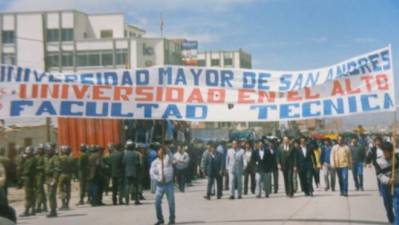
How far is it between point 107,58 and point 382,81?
81583 millimetres

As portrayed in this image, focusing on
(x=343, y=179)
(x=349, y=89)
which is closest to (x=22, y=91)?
(x=349, y=89)

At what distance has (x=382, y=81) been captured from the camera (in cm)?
1152

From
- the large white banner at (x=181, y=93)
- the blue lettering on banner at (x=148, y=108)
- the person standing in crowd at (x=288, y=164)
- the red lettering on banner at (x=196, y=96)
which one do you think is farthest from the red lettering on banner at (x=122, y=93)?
the person standing in crowd at (x=288, y=164)

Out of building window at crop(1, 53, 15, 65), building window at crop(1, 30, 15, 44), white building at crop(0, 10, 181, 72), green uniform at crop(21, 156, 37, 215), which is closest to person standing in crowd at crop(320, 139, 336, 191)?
green uniform at crop(21, 156, 37, 215)

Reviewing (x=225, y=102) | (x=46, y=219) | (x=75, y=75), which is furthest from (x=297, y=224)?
(x=46, y=219)

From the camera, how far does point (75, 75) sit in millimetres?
13188

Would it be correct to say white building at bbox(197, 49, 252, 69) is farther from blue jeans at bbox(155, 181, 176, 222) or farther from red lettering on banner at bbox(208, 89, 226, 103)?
red lettering on banner at bbox(208, 89, 226, 103)

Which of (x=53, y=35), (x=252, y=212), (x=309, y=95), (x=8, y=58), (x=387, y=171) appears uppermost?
(x=53, y=35)

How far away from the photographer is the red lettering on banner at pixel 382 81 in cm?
1143

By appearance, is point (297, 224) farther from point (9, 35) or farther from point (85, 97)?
point (9, 35)

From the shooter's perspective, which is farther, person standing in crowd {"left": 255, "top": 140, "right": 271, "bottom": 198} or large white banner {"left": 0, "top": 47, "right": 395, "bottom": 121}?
person standing in crowd {"left": 255, "top": 140, "right": 271, "bottom": 198}

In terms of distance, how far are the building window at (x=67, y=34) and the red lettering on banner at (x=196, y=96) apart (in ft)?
265

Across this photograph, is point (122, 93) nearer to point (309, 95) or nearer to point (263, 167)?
point (309, 95)

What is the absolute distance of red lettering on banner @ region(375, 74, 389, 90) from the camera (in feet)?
37.5
